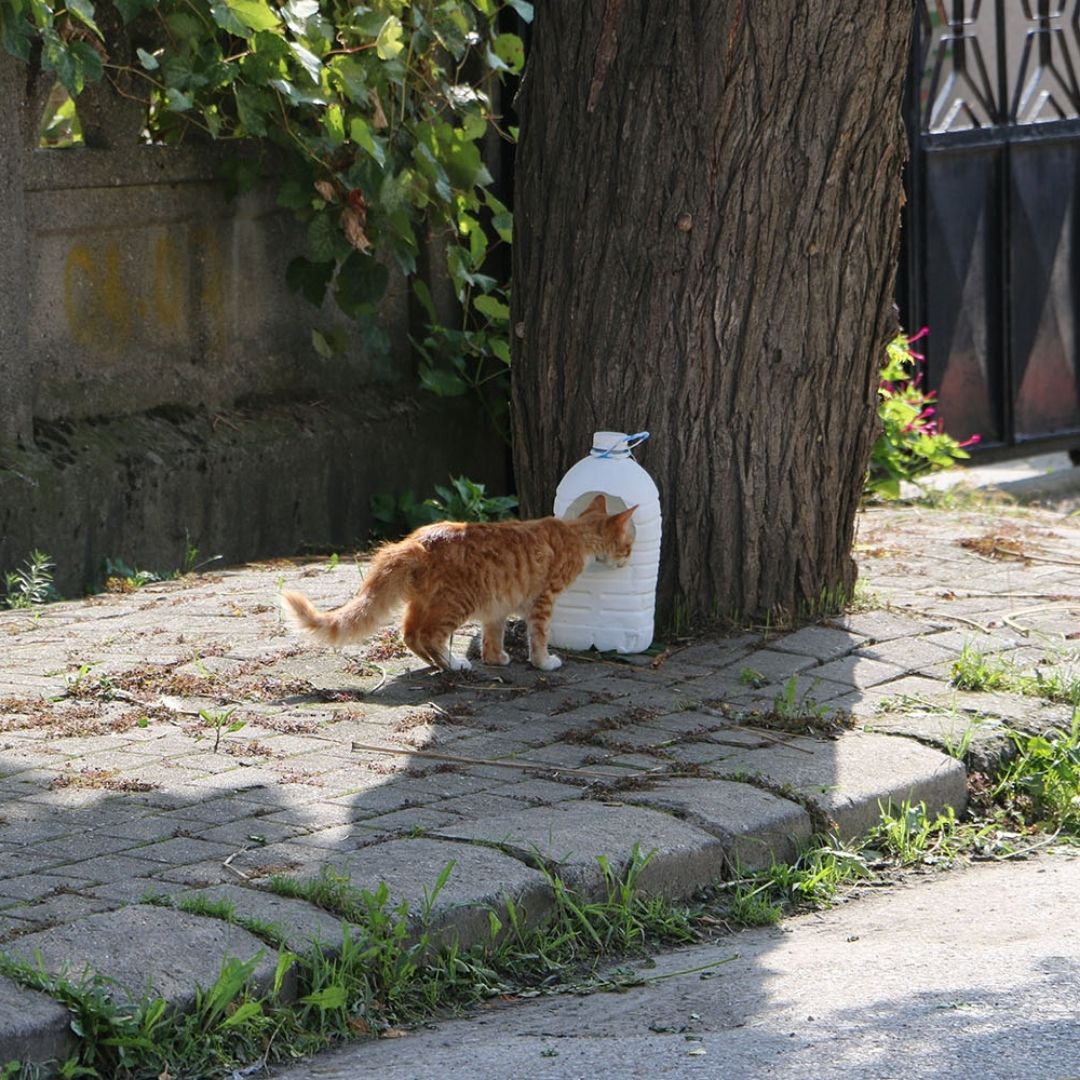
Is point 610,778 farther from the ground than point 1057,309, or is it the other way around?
point 1057,309

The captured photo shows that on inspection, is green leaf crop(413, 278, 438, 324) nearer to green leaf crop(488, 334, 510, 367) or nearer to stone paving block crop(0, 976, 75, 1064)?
green leaf crop(488, 334, 510, 367)

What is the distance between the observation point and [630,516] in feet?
20.2

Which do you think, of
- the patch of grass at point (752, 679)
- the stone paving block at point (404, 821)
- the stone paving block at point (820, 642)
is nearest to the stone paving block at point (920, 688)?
the stone paving block at point (820, 642)

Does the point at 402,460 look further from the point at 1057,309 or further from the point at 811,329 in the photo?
the point at 1057,309

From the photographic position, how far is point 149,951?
12.0 ft

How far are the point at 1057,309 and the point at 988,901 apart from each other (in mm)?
6627

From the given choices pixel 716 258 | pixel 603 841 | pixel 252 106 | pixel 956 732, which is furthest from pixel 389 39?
pixel 603 841

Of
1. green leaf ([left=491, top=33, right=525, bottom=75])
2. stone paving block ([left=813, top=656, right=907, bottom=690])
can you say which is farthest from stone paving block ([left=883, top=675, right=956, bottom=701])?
green leaf ([left=491, top=33, right=525, bottom=75])

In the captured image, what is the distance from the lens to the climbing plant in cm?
732

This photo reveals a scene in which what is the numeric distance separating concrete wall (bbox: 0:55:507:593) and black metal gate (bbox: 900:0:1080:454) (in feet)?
9.80

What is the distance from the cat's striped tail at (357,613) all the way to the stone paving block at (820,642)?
1.40m

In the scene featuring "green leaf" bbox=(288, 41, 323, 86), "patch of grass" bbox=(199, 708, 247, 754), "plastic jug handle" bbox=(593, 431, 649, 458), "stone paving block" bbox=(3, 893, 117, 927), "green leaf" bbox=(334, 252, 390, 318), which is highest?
"green leaf" bbox=(288, 41, 323, 86)

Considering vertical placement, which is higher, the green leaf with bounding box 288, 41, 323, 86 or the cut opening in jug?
the green leaf with bounding box 288, 41, 323, 86

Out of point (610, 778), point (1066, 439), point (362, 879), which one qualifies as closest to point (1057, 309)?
point (1066, 439)
